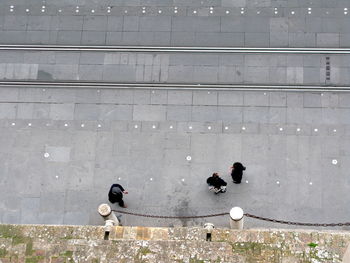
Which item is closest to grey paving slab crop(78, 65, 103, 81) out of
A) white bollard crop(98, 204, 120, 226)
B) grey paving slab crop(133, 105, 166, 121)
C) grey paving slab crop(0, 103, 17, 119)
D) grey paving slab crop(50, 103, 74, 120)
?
grey paving slab crop(50, 103, 74, 120)

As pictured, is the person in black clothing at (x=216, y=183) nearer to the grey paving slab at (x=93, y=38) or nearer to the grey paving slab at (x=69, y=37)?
the grey paving slab at (x=93, y=38)

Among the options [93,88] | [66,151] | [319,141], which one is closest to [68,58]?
[93,88]

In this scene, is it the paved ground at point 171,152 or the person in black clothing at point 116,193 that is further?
the paved ground at point 171,152

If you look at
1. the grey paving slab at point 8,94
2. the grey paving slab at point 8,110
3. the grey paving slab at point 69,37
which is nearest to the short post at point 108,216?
the grey paving slab at point 8,110

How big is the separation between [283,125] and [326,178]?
2.25 metres

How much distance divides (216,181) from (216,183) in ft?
0.30

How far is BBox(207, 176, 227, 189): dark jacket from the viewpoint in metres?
17.6

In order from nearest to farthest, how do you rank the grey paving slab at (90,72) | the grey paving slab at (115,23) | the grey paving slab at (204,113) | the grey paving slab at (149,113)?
the grey paving slab at (204,113), the grey paving slab at (149,113), the grey paving slab at (90,72), the grey paving slab at (115,23)

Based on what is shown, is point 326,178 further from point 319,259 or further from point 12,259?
point 12,259

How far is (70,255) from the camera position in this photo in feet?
46.9

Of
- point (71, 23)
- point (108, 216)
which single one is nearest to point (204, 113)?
point (108, 216)

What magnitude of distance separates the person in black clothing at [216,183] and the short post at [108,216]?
3145 millimetres

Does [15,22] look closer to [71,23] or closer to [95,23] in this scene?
[71,23]

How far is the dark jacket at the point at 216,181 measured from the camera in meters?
17.6
